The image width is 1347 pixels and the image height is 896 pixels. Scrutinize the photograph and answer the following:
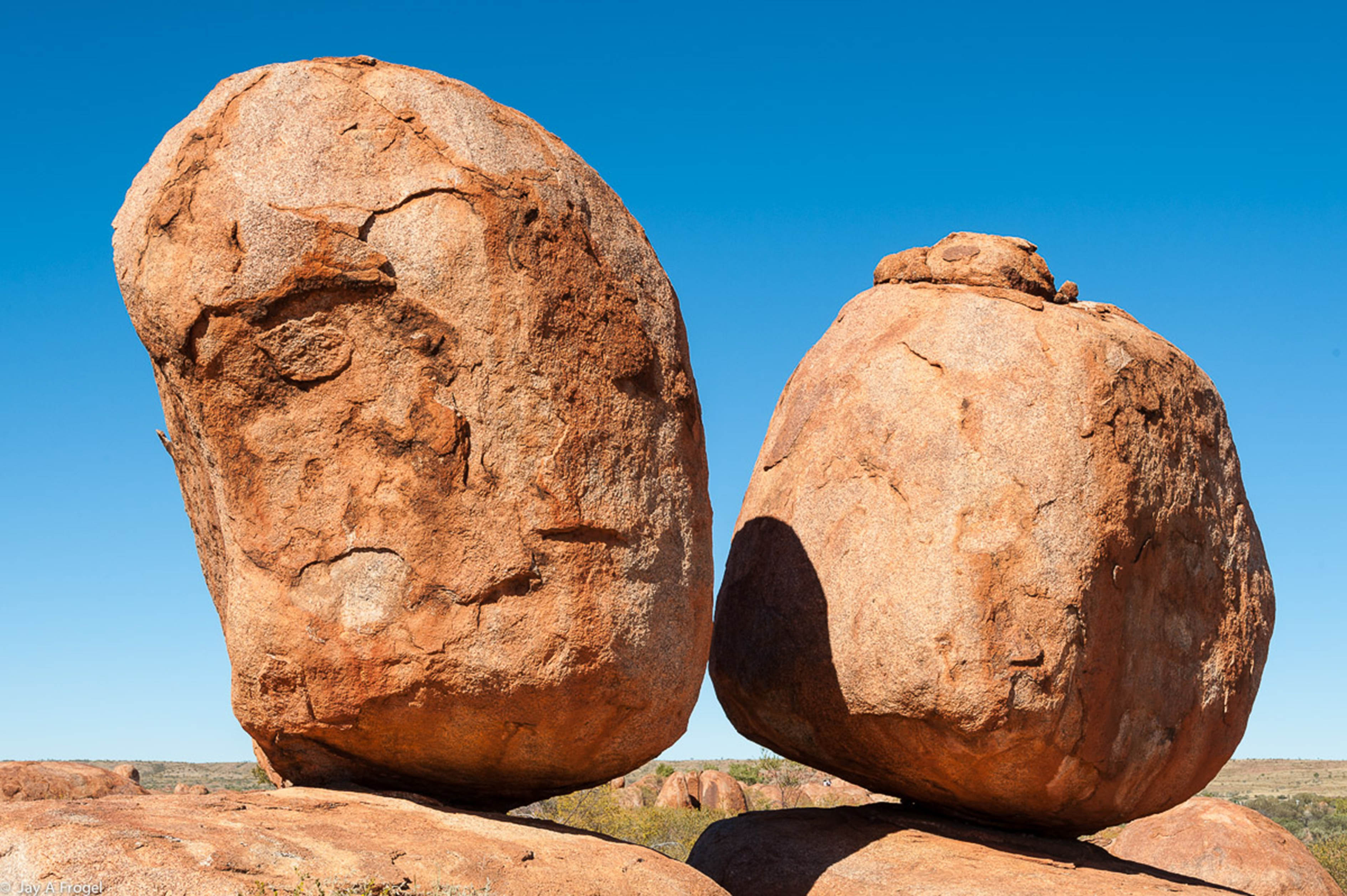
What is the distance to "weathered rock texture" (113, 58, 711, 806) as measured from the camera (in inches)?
189

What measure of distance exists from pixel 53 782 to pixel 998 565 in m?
8.71

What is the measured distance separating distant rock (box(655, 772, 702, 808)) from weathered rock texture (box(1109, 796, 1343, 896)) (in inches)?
394

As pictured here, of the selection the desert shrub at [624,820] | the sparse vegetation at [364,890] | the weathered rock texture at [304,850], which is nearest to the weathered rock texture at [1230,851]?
the desert shrub at [624,820]

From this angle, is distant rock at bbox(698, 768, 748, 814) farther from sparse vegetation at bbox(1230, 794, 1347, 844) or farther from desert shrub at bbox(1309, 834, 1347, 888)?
desert shrub at bbox(1309, 834, 1347, 888)

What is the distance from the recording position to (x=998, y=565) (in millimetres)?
6141

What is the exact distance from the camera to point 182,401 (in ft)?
16.5

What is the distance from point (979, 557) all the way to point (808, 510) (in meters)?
1.02

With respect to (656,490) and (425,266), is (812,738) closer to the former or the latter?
(656,490)

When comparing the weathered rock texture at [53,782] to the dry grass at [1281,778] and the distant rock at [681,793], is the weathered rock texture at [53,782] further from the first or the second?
the dry grass at [1281,778]

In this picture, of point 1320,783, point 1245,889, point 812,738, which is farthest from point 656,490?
point 1320,783

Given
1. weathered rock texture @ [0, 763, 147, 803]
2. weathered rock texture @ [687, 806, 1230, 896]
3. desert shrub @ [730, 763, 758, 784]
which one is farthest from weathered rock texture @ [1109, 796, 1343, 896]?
desert shrub @ [730, 763, 758, 784]

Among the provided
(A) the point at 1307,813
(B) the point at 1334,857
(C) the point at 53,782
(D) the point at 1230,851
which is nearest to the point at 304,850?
(C) the point at 53,782

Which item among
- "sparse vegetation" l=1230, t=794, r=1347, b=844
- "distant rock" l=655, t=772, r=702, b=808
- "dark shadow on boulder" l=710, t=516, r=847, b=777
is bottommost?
"distant rock" l=655, t=772, r=702, b=808

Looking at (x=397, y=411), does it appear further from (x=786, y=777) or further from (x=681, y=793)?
(x=786, y=777)
